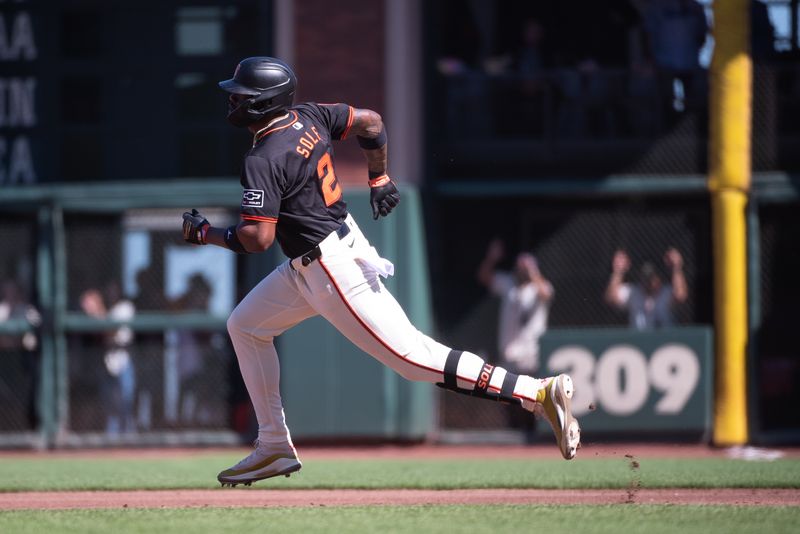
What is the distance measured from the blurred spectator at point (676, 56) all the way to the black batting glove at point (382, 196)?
626 centimetres

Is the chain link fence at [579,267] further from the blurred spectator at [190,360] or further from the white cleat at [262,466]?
the white cleat at [262,466]

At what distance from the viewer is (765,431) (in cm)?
1214

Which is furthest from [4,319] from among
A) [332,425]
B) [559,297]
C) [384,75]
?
[559,297]

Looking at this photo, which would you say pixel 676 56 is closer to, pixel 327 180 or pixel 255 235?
pixel 327 180

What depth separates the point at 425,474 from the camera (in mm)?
8703

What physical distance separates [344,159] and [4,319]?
3569mm

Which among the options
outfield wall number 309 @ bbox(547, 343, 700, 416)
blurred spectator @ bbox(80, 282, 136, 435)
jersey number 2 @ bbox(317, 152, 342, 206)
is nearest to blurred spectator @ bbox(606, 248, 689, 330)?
outfield wall number 309 @ bbox(547, 343, 700, 416)

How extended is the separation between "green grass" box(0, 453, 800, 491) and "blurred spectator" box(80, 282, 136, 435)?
5.45ft

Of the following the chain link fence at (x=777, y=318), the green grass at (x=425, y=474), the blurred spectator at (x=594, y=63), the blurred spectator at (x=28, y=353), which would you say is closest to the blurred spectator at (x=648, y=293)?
the chain link fence at (x=777, y=318)

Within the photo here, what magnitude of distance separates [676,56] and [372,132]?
6427 millimetres

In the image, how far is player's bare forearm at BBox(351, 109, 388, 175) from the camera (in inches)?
271

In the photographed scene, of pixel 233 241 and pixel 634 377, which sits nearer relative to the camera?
pixel 233 241

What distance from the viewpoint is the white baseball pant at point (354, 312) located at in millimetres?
6348

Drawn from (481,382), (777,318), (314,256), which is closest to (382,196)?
(314,256)
